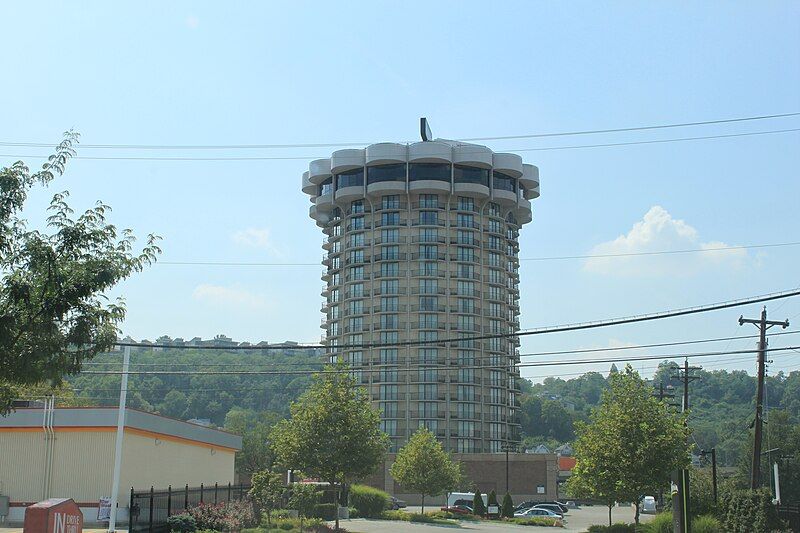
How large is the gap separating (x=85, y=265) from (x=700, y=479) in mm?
46700

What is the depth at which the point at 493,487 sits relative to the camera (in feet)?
385

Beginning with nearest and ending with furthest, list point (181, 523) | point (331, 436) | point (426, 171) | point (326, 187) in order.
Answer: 1. point (181, 523)
2. point (331, 436)
3. point (426, 171)
4. point (326, 187)

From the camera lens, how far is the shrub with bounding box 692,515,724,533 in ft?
118

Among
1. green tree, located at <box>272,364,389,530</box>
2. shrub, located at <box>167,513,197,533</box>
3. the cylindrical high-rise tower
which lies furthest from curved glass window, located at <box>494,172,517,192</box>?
shrub, located at <box>167,513,197,533</box>

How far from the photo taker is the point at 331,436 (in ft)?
148

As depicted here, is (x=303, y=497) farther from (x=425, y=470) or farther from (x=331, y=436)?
(x=425, y=470)

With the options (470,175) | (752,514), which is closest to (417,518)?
(752,514)

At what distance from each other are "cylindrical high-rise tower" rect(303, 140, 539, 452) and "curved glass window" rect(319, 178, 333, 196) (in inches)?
12.3

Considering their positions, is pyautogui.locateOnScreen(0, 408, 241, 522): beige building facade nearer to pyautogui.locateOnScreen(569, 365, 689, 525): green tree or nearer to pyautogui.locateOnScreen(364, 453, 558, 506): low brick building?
pyautogui.locateOnScreen(569, 365, 689, 525): green tree

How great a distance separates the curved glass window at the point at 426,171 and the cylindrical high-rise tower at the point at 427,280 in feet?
0.51

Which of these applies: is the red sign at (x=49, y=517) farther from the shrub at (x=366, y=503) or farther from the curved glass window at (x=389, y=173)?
the curved glass window at (x=389, y=173)

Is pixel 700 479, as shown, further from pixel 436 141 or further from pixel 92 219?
pixel 436 141

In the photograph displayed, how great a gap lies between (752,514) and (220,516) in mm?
21538

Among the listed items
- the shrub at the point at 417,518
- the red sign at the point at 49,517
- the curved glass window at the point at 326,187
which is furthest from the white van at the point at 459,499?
the curved glass window at the point at 326,187
